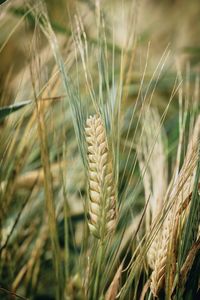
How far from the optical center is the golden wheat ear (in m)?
0.45

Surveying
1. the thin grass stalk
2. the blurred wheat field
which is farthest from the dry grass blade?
the thin grass stalk

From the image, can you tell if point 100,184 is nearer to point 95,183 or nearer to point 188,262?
point 95,183

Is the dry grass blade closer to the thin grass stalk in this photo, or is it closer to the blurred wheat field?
the blurred wheat field

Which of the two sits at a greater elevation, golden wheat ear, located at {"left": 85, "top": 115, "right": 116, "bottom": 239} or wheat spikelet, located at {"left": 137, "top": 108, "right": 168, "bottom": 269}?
golden wheat ear, located at {"left": 85, "top": 115, "right": 116, "bottom": 239}

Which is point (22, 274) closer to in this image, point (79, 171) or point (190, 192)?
point (79, 171)

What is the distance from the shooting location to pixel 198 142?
18.3 inches

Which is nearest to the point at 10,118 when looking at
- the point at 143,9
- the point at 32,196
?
the point at 32,196

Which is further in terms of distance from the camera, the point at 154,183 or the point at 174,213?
the point at 154,183

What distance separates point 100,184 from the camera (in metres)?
0.45

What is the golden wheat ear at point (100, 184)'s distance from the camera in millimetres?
447

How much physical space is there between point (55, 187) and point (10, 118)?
13 centimetres

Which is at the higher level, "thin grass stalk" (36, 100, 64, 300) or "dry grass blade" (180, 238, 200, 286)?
"thin grass stalk" (36, 100, 64, 300)

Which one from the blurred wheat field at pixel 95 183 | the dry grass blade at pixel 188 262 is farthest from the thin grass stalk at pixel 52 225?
the dry grass blade at pixel 188 262

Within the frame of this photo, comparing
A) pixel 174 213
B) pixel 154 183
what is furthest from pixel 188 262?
pixel 154 183
